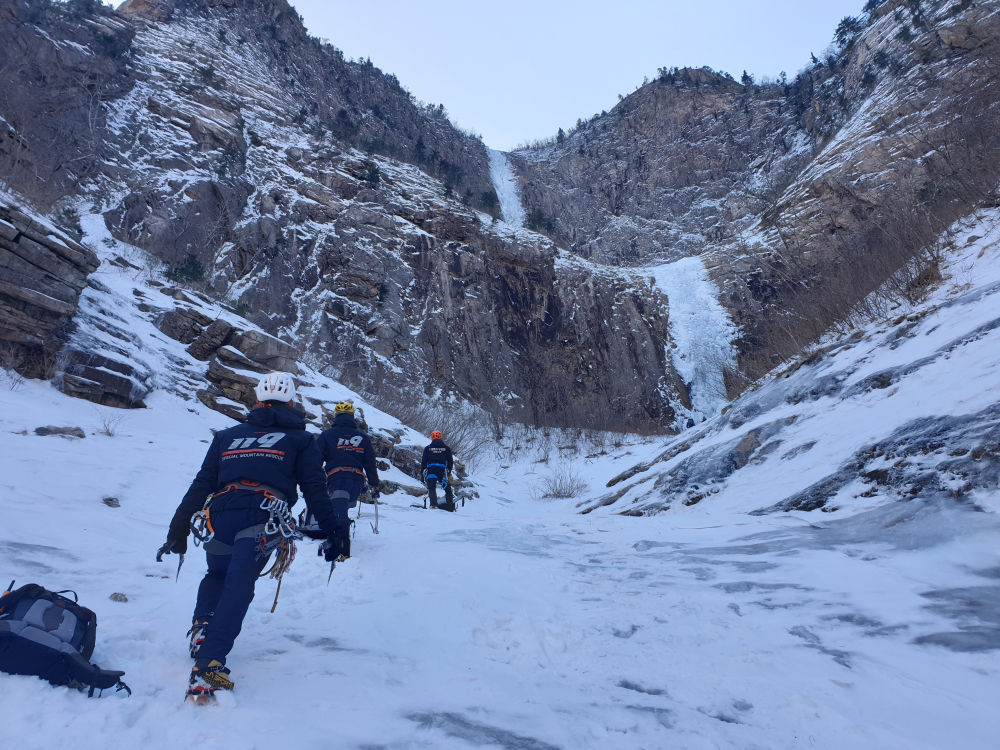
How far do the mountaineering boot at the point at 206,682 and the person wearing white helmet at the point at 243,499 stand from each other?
11 cm

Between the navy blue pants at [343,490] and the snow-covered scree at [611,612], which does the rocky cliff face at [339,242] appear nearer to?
the navy blue pants at [343,490]

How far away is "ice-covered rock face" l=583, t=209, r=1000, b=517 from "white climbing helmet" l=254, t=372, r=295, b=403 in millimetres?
4239

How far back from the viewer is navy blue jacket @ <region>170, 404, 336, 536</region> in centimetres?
265

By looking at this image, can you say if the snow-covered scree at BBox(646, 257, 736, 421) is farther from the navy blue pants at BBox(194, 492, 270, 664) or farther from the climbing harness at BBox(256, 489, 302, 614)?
the navy blue pants at BBox(194, 492, 270, 664)

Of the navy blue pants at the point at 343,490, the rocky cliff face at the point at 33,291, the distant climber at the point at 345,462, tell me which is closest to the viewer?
the navy blue pants at the point at 343,490

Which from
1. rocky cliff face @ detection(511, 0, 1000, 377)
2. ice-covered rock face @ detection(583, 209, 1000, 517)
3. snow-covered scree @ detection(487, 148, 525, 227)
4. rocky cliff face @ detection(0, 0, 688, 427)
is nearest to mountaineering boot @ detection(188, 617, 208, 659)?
ice-covered rock face @ detection(583, 209, 1000, 517)

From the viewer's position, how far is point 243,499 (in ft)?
8.48

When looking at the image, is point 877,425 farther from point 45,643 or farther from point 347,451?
point 45,643

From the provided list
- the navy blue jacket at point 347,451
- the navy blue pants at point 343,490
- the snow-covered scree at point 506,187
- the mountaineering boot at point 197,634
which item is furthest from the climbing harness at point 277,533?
the snow-covered scree at point 506,187

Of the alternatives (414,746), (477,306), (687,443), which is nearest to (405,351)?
(477,306)

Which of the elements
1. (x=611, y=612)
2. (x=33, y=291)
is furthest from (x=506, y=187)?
(x=611, y=612)

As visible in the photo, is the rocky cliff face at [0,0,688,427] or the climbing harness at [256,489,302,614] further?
the rocky cliff face at [0,0,688,427]

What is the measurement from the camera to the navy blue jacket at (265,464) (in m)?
2.65

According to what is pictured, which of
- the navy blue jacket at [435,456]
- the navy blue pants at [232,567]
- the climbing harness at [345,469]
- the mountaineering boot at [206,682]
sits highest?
the navy blue jacket at [435,456]
